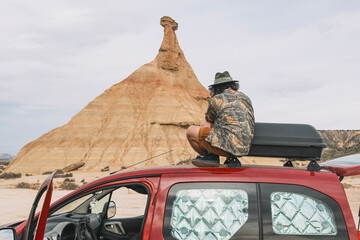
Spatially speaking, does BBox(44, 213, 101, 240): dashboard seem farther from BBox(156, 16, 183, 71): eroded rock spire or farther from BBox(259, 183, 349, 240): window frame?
BBox(156, 16, 183, 71): eroded rock spire

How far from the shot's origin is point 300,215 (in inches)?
91.8

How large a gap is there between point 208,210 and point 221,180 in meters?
0.23

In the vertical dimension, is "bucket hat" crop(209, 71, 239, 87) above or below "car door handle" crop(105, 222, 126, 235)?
above

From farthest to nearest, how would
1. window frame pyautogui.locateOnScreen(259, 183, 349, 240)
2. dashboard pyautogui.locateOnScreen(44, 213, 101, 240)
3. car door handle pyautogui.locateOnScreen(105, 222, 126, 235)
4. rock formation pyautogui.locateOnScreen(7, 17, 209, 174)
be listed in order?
rock formation pyautogui.locateOnScreen(7, 17, 209, 174)
car door handle pyautogui.locateOnScreen(105, 222, 126, 235)
dashboard pyautogui.locateOnScreen(44, 213, 101, 240)
window frame pyautogui.locateOnScreen(259, 183, 349, 240)

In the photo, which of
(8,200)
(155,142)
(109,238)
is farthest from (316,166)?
(155,142)

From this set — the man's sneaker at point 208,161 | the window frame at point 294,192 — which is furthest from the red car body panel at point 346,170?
the man's sneaker at point 208,161

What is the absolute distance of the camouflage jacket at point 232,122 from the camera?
2.93 m

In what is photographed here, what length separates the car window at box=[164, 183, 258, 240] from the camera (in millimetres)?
2326

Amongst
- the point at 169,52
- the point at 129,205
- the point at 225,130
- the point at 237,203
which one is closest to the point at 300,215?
the point at 237,203

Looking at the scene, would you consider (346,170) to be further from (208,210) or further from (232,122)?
(208,210)

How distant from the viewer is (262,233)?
7.38 ft

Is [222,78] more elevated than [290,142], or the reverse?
[222,78]

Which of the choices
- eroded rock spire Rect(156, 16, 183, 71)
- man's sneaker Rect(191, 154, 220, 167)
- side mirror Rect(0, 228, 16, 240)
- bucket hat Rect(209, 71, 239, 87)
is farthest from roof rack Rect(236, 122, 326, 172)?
eroded rock spire Rect(156, 16, 183, 71)

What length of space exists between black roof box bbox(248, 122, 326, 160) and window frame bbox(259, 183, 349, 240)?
1.56 feet
